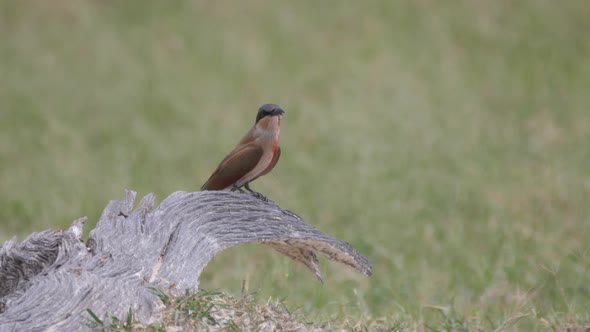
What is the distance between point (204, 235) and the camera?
4.28m

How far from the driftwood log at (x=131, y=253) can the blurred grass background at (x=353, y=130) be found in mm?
755

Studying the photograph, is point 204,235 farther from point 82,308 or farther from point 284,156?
point 284,156

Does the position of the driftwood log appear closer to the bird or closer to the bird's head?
the bird

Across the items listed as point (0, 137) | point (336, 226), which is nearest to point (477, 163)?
point (336, 226)

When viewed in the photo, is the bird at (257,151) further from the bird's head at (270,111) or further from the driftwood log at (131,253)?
the driftwood log at (131,253)

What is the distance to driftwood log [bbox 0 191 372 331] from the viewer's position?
3.71 meters

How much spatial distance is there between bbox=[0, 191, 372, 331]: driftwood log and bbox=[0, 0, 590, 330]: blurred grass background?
0.76 metres

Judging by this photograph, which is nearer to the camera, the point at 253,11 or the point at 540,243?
the point at 540,243

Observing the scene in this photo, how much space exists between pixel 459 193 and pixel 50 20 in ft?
25.3

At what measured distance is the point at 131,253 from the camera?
4027mm

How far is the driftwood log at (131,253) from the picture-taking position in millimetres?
3709

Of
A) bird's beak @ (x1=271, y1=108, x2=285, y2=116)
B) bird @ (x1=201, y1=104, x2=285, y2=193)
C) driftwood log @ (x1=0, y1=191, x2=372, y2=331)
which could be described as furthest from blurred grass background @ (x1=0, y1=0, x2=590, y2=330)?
bird's beak @ (x1=271, y1=108, x2=285, y2=116)

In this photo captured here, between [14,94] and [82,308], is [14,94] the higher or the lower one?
the higher one

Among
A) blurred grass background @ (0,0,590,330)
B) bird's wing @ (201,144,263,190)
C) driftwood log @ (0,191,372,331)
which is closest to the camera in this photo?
driftwood log @ (0,191,372,331)
